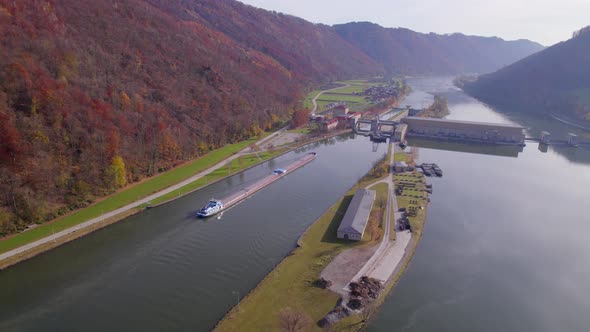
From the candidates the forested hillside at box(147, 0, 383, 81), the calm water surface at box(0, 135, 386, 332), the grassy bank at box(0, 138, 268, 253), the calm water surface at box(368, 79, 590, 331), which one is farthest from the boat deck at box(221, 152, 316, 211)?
the forested hillside at box(147, 0, 383, 81)

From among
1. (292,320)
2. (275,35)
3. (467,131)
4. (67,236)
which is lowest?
(67,236)

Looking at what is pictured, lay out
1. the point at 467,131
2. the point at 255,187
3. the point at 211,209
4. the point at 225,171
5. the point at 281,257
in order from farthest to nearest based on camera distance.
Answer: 1. the point at 467,131
2. the point at 225,171
3. the point at 255,187
4. the point at 211,209
5. the point at 281,257

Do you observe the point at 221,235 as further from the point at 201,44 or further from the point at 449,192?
the point at 201,44

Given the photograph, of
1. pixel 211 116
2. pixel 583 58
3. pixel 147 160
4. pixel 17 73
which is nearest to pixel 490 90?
pixel 583 58

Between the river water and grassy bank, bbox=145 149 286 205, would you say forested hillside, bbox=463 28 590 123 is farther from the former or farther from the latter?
grassy bank, bbox=145 149 286 205

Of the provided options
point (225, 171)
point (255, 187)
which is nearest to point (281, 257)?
point (255, 187)

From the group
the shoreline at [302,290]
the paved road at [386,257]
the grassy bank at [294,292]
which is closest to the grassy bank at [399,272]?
the shoreline at [302,290]

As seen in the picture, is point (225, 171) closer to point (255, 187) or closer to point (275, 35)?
point (255, 187)
